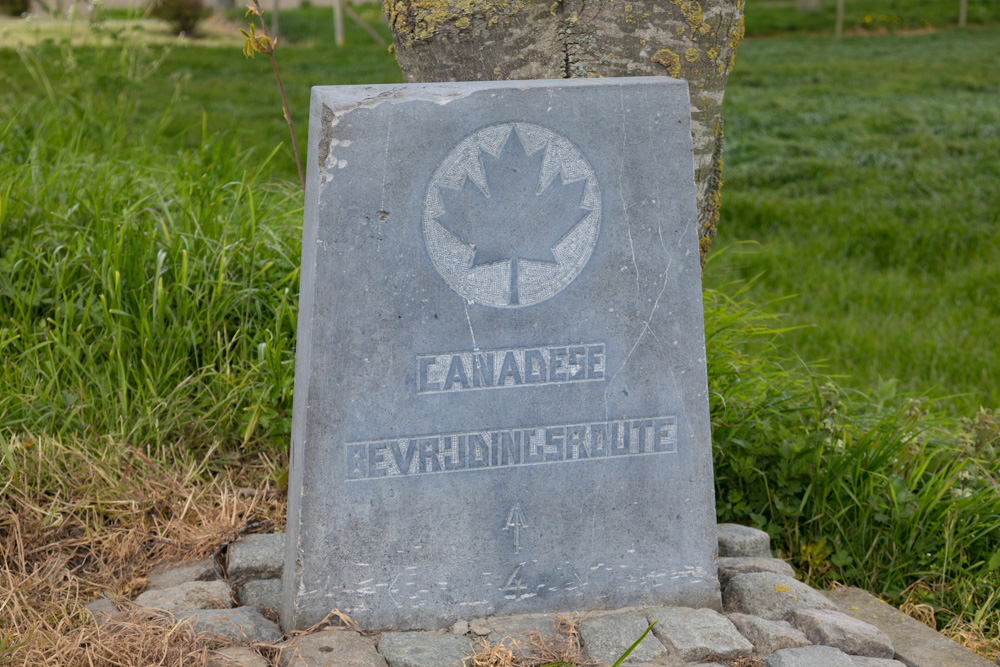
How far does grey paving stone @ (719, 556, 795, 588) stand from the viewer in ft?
7.84

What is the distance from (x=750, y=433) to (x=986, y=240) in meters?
3.30

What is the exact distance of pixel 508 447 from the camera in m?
2.11

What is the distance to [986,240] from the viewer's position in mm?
5449

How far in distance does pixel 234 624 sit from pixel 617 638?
2.68ft

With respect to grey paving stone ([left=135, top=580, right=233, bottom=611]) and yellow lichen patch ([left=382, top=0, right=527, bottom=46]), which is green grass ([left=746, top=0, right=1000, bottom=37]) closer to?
yellow lichen patch ([left=382, top=0, right=527, bottom=46])

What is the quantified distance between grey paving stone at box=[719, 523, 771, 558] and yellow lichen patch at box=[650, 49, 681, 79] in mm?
1218

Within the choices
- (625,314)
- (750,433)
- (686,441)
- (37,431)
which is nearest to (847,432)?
(750,433)

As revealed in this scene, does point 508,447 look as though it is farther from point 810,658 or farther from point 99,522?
point 99,522

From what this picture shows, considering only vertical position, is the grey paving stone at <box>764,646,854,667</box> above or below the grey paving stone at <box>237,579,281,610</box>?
below

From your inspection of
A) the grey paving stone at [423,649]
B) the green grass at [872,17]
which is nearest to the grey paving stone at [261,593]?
the grey paving stone at [423,649]

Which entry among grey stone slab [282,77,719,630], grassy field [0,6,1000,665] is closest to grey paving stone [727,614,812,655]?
grey stone slab [282,77,719,630]

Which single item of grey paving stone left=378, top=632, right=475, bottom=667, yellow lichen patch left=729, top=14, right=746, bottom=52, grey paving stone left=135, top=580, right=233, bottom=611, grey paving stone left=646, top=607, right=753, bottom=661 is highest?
yellow lichen patch left=729, top=14, right=746, bottom=52

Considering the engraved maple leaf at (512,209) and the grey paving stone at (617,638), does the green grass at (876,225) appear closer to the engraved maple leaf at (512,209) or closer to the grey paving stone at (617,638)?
the grey paving stone at (617,638)

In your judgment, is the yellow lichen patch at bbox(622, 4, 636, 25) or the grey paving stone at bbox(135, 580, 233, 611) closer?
the grey paving stone at bbox(135, 580, 233, 611)
